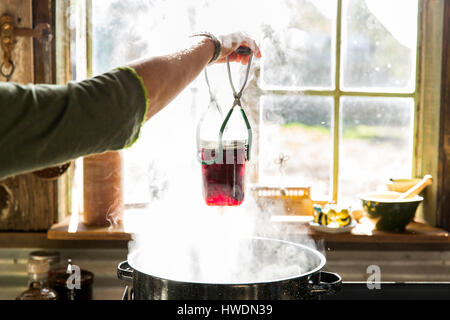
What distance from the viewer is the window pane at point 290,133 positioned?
2045 mm

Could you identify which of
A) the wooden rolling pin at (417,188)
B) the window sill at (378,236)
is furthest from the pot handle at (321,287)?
the wooden rolling pin at (417,188)

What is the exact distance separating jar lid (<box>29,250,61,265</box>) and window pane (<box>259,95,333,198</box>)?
0.80m

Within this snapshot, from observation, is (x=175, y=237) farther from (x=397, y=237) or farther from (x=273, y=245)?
(x=397, y=237)

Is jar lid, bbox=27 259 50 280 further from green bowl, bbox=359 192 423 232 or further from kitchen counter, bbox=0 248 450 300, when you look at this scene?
green bowl, bbox=359 192 423 232

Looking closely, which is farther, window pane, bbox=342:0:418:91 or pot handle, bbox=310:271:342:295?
window pane, bbox=342:0:418:91

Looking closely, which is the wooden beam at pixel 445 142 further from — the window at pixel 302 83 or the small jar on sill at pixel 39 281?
the small jar on sill at pixel 39 281

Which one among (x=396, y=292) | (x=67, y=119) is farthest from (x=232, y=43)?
(x=396, y=292)

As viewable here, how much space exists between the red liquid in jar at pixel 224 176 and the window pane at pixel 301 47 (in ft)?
3.09

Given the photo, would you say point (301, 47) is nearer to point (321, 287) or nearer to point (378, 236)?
point (378, 236)

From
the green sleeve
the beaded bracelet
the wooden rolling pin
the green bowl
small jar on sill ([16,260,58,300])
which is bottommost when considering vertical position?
small jar on sill ([16,260,58,300])

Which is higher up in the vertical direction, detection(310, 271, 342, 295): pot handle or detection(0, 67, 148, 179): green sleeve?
detection(0, 67, 148, 179): green sleeve

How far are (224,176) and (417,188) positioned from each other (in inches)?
39.7

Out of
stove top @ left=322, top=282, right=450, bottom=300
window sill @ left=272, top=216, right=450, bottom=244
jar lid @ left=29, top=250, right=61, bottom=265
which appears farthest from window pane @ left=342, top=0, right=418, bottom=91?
jar lid @ left=29, top=250, right=61, bottom=265

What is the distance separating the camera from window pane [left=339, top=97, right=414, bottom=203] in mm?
2062
